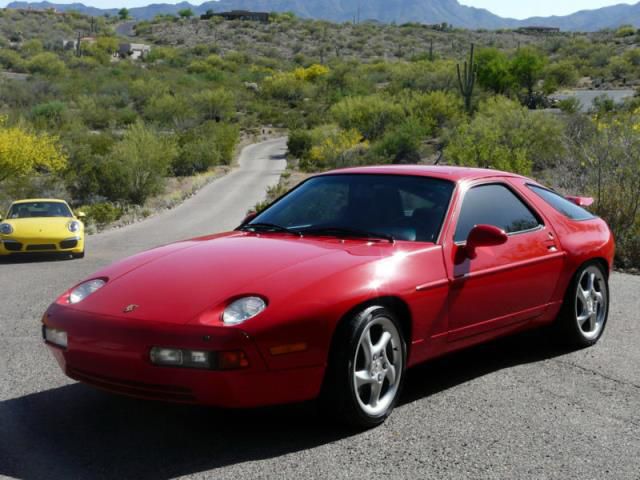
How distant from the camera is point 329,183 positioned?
6387 millimetres

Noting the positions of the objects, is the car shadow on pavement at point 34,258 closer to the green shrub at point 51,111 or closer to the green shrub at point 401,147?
the green shrub at point 401,147

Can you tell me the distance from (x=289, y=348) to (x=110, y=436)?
1102 millimetres

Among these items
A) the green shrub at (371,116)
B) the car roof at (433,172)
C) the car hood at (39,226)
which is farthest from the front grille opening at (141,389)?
the green shrub at (371,116)

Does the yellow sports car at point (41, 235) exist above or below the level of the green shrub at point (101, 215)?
above

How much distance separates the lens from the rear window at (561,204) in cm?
689

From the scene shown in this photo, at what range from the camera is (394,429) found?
16.4 feet

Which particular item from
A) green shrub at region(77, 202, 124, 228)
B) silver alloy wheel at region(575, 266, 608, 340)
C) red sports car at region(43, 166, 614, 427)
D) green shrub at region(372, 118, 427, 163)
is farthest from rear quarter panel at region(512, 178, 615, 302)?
green shrub at region(372, 118, 427, 163)

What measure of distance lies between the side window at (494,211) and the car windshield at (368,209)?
0.18m

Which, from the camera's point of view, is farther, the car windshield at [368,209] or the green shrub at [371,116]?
the green shrub at [371,116]

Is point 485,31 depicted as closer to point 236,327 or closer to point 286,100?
point 286,100

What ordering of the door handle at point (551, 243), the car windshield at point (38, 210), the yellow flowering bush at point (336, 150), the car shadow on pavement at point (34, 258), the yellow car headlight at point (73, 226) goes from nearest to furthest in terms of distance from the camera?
1. the door handle at point (551, 243)
2. the yellow car headlight at point (73, 226)
3. the car shadow on pavement at point (34, 258)
4. the car windshield at point (38, 210)
5. the yellow flowering bush at point (336, 150)

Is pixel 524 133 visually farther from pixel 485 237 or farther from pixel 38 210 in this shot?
pixel 485 237

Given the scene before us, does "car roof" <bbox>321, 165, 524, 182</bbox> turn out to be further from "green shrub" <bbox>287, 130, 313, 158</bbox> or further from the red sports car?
"green shrub" <bbox>287, 130, 313, 158</bbox>

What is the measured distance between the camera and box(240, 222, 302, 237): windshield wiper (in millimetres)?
5828
